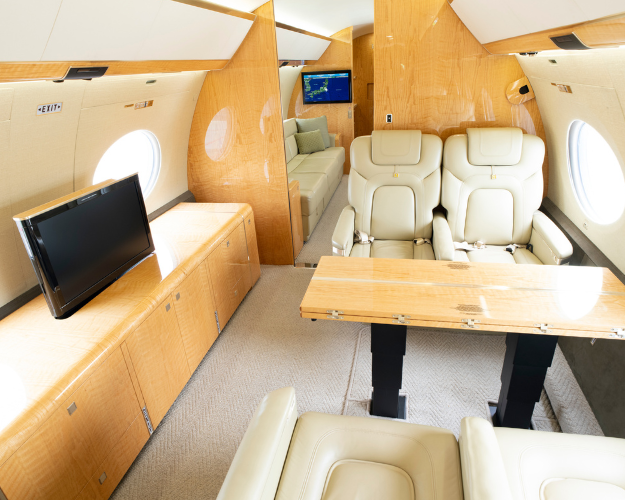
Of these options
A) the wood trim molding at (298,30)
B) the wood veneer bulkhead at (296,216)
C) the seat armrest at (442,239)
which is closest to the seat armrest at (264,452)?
the seat armrest at (442,239)

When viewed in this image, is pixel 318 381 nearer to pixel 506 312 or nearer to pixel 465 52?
pixel 506 312

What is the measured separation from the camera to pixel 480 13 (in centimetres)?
215

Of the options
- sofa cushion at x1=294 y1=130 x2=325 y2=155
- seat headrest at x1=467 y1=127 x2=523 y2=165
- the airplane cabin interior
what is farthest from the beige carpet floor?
sofa cushion at x1=294 y1=130 x2=325 y2=155

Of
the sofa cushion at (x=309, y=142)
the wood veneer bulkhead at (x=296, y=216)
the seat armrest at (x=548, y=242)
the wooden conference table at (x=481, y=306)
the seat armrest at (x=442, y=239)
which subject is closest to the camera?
the wooden conference table at (x=481, y=306)

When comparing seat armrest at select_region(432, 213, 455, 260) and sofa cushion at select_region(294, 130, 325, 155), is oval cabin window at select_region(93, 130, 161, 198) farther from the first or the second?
sofa cushion at select_region(294, 130, 325, 155)

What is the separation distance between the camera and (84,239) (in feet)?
6.69

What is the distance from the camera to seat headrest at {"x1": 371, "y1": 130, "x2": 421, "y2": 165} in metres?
2.88

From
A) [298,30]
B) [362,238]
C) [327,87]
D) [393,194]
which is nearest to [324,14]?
[298,30]

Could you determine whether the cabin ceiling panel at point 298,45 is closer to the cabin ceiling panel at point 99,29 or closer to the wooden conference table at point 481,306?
the cabin ceiling panel at point 99,29

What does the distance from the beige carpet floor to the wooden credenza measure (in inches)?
5.1

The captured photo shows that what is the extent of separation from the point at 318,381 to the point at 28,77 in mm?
2161

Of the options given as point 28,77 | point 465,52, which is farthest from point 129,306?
point 465,52

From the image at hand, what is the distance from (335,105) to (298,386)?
477 centimetres

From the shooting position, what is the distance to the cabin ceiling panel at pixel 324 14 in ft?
11.1
